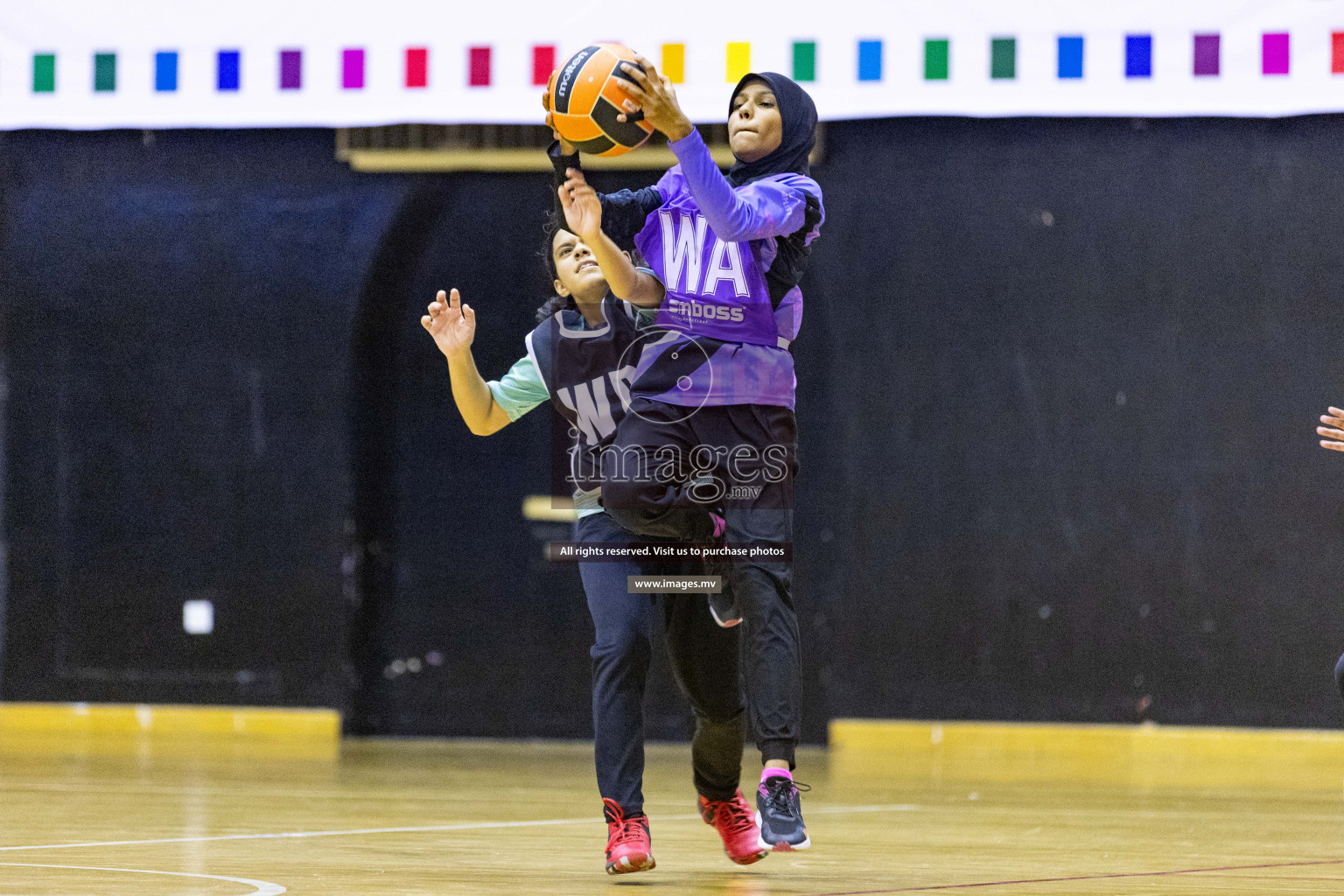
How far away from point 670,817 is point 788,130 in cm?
170

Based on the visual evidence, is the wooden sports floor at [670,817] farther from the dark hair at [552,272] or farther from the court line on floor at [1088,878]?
the dark hair at [552,272]

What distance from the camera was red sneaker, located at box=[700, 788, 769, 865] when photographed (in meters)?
2.74

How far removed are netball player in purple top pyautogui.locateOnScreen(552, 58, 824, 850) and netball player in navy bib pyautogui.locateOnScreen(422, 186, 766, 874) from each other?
0.27 ft

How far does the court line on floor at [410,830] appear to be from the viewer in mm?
2887

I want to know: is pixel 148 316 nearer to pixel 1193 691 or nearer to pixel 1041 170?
pixel 1041 170

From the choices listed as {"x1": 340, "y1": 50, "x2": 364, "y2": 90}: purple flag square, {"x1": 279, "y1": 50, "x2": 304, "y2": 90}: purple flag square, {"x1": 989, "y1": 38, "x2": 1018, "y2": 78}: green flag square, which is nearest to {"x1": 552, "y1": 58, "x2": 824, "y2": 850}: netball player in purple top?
{"x1": 989, "y1": 38, "x2": 1018, "y2": 78}: green flag square

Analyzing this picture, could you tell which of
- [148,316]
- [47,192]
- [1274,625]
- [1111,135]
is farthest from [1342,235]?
[47,192]

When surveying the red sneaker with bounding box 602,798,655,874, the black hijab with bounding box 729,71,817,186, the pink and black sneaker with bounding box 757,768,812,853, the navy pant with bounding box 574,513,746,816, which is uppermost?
the black hijab with bounding box 729,71,817,186

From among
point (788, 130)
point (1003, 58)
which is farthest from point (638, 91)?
point (1003, 58)

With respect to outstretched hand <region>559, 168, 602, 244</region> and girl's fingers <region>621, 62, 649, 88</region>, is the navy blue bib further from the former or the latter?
girl's fingers <region>621, 62, 649, 88</region>

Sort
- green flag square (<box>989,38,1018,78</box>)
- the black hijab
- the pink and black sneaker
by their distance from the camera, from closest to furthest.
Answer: the pink and black sneaker
the black hijab
green flag square (<box>989,38,1018,78</box>)

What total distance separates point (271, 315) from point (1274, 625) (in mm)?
3742

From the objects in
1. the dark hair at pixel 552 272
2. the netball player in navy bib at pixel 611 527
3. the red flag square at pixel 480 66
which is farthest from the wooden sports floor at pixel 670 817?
the red flag square at pixel 480 66

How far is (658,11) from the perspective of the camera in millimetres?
5098
